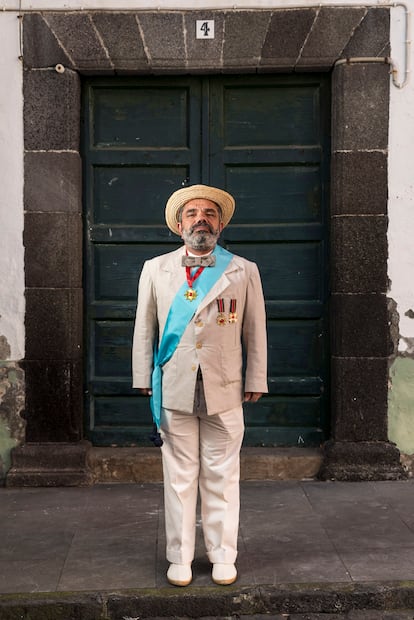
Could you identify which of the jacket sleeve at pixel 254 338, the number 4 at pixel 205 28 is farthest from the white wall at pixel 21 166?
the jacket sleeve at pixel 254 338

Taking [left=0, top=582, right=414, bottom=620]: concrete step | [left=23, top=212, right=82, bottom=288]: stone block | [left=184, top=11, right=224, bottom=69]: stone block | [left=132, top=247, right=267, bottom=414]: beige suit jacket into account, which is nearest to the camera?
[left=0, top=582, right=414, bottom=620]: concrete step

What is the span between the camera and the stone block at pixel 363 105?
19.4 feet

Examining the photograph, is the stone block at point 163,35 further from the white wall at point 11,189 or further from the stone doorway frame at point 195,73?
the white wall at point 11,189

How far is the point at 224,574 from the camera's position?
13.3ft

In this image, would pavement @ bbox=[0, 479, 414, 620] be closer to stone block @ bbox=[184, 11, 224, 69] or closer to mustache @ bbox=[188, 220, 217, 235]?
mustache @ bbox=[188, 220, 217, 235]

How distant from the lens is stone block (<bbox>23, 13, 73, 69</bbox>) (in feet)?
19.4

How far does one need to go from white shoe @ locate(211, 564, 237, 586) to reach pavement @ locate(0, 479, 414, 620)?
4 centimetres

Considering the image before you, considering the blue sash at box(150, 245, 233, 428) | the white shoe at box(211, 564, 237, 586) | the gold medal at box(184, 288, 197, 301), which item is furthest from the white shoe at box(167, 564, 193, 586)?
the gold medal at box(184, 288, 197, 301)

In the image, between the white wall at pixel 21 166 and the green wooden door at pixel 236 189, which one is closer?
the white wall at pixel 21 166

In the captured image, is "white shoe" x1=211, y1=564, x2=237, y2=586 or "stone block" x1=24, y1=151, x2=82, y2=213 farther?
"stone block" x1=24, y1=151, x2=82, y2=213

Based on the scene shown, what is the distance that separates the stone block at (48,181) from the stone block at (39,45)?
67cm

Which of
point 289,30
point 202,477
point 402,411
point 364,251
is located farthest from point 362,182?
point 202,477

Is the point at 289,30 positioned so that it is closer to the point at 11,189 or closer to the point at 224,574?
the point at 11,189

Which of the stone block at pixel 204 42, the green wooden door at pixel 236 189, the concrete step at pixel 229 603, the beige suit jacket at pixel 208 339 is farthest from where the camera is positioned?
the green wooden door at pixel 236 189
